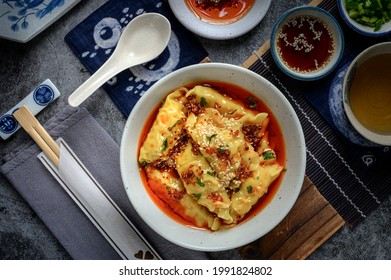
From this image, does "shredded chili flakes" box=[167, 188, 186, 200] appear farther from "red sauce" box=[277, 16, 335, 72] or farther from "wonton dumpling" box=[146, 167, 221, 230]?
"red sauce" box=[277, 16, 335, 72]

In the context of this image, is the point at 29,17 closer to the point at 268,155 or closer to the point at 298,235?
the point at 268,155

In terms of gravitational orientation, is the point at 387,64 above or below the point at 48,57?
below

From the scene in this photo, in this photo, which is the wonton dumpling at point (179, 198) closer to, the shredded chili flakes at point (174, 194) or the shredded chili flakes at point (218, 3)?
the shredded chili flakes at point (174, 194)

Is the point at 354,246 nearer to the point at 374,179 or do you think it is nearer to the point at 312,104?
the point at 374,179

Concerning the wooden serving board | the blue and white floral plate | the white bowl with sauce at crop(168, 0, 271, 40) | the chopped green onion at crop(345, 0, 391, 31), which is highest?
the blue and white floral plate

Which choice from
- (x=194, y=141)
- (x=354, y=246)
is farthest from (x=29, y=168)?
(x=354, y=246)

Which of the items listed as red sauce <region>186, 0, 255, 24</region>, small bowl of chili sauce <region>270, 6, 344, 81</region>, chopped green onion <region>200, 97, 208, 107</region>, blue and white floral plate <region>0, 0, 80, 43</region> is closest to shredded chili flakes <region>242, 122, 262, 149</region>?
chopped green onion <region>200, 97, 208, 107</region>

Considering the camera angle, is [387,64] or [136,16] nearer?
[387,64]
